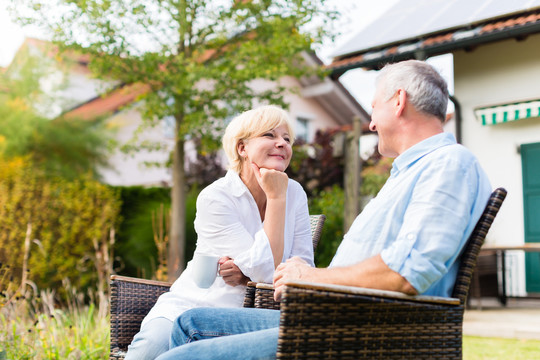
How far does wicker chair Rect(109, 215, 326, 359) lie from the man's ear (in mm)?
1387

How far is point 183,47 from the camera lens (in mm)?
8109

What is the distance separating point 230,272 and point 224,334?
50cm

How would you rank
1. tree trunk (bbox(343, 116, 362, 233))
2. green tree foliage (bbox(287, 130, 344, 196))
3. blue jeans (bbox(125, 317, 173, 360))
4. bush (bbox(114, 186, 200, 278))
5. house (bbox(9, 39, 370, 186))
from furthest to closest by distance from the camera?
house (bbox(9, 39, 370, 186)) < green tree foliage (bbox(287, 130, 344, 196)) < bush (bbox(114, 186, 200, 278)) < tree trunk (bbox(343, 116, 362, 233)) < blue jeans (bbox(125, 317, 173, 360))

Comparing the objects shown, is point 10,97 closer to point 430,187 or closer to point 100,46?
point 100,46

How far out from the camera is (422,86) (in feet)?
6.09

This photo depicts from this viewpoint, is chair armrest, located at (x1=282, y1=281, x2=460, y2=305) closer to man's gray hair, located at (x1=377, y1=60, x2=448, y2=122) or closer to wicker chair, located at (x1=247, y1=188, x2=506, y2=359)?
wicker chair, located at (x1=247, y1=188, x2=506, y2=359)

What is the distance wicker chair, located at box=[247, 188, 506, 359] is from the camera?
4.89ft

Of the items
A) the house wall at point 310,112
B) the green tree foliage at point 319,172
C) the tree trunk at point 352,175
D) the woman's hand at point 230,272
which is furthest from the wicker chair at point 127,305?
the house wall at point 310,112

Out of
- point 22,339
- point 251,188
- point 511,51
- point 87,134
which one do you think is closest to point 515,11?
point 511,51

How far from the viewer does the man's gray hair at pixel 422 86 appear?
6.10ft

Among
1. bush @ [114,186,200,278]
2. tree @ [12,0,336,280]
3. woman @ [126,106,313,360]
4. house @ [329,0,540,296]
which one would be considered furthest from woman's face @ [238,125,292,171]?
bush @ [114,186,200,278]

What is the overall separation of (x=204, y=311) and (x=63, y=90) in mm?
12476

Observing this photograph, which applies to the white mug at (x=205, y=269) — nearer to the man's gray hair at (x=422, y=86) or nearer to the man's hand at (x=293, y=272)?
the man's hand at (x=293, y=272)

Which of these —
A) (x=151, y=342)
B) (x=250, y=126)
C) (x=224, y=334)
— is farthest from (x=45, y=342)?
(x=224, y=334)
